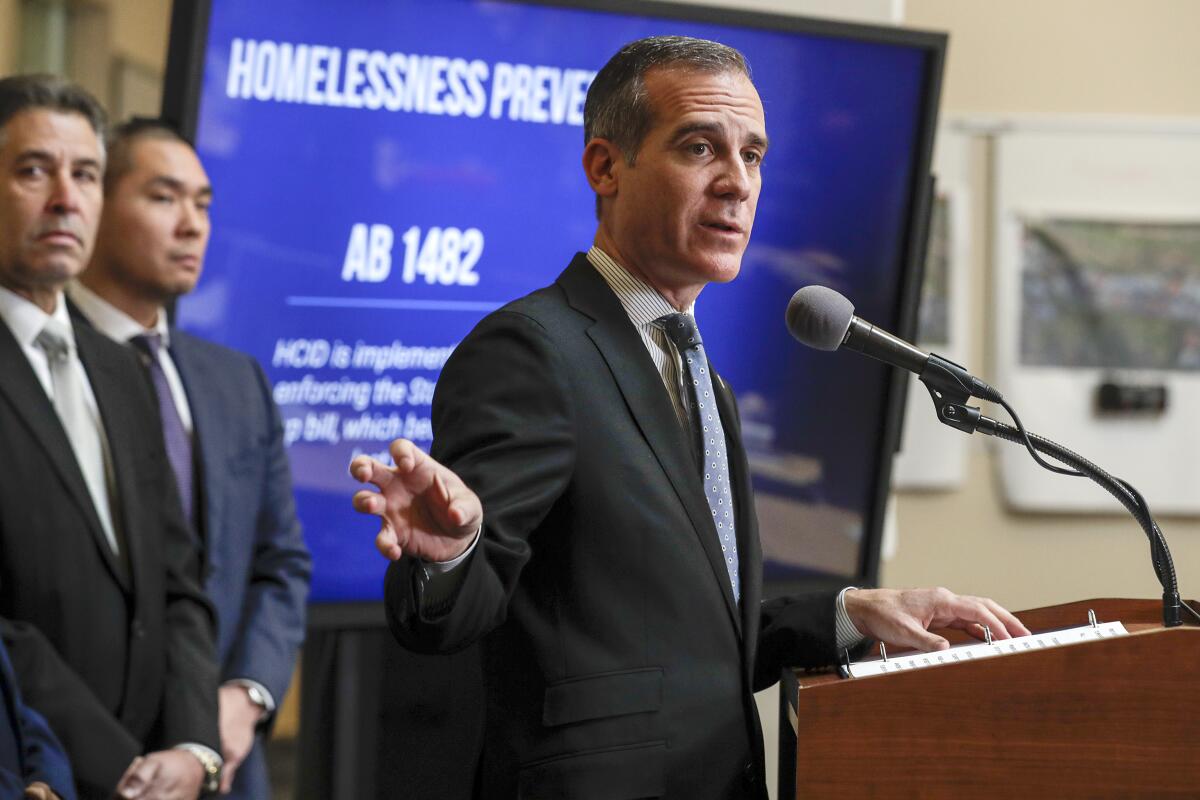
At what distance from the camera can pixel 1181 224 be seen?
408 cm

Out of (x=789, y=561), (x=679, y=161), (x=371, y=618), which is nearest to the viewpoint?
(x=679, y=161)

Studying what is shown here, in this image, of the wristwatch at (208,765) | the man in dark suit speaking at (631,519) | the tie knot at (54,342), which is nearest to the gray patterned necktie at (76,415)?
the tie knot at (54,342)

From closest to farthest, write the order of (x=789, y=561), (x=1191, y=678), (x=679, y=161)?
(x=1191, y=678) → (x=679, y=161) → (x=789, y=561)

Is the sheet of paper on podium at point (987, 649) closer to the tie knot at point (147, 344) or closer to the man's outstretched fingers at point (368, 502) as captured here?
the man's outstretched fingers at point (368, 502)

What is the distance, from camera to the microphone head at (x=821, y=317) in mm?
1407

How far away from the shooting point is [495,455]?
1332 mm

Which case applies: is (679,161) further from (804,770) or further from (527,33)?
(527,33)

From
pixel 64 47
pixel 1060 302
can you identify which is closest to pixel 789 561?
pixel 1060 302

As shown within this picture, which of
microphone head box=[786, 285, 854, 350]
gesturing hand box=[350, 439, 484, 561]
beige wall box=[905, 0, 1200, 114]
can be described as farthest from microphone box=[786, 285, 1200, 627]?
beige wall box=[905, 0, 1200, 114]

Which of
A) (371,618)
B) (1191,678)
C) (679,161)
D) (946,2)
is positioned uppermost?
(946,2)

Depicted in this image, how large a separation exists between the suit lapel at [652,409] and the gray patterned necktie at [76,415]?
1108mm

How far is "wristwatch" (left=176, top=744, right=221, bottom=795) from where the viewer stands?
2255 millimetres

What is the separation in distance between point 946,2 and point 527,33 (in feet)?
5.38

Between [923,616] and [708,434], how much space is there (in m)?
0.29
